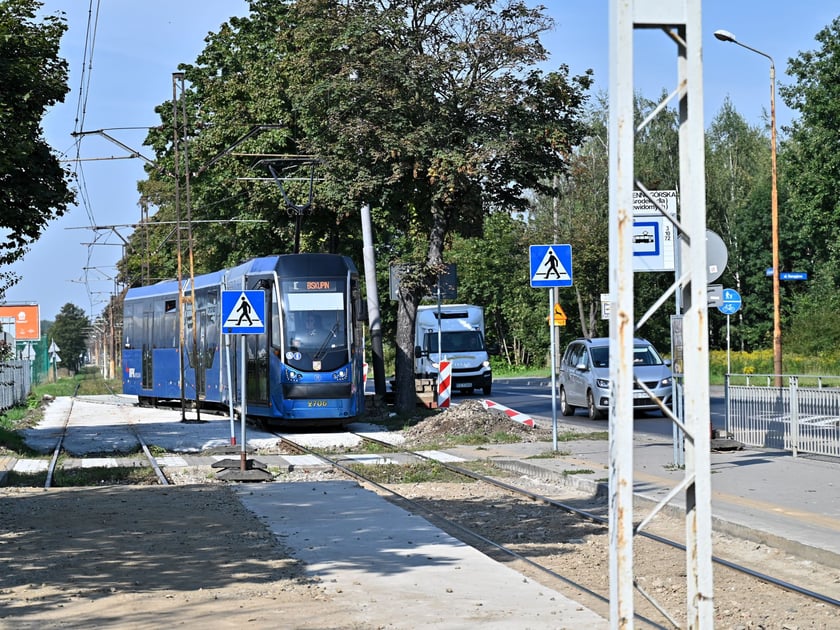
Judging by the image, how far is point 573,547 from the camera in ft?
36.0

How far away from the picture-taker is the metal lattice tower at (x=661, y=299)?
231 inches

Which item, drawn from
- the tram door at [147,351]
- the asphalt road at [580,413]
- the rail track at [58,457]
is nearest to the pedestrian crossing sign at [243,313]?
the rail track at [58,457]

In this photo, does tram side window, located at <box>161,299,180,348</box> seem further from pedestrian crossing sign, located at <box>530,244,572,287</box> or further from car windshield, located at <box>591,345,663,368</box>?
pedestrian crossing sign, located at <box>530,244,572,287</box>

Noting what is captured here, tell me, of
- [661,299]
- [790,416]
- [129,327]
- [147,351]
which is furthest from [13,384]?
[661,299]

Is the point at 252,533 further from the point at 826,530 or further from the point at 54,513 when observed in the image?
the point at 826,530

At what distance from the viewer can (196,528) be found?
12273 mm

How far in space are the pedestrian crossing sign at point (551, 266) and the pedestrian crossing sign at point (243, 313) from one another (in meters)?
4.07

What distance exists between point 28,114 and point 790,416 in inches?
598

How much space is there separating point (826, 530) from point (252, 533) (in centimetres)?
506

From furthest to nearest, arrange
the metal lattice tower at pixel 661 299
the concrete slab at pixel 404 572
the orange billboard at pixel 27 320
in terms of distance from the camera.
→ the orange billboard at pixel 27 320 < the concrete slab at pixel 404 572 < the metal lattice tower at pixel 661 299

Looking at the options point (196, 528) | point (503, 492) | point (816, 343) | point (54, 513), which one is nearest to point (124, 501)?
point (54, 513)

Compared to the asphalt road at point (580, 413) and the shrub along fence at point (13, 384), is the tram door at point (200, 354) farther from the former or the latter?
the asphalt road at point (580, 413)

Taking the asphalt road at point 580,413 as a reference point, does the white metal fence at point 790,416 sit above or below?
above

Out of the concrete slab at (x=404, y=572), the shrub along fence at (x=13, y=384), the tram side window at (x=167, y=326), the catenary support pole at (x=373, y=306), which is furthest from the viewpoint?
the shrub along fence at (x=13, y=384)
